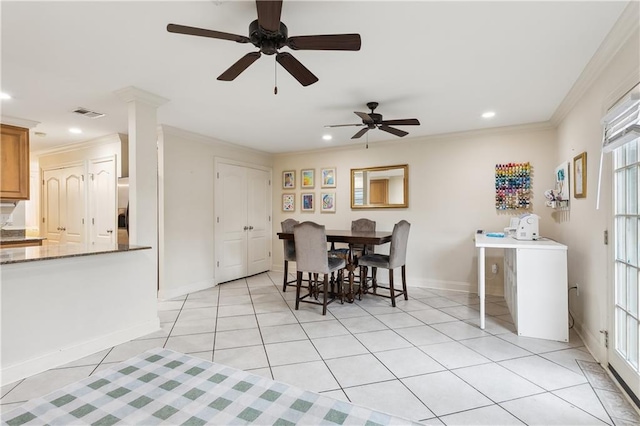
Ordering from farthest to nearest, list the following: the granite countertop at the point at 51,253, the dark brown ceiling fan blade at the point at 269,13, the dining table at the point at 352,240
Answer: the dining table at the point at 352,240, the granite countertop at the point at 51,253, the dark brown ceiling fan blade at the point at 269,13

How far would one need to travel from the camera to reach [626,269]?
1.99 meters

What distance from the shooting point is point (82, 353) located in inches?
96.4

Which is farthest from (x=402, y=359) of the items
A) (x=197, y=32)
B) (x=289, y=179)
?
(x=289, y=179)

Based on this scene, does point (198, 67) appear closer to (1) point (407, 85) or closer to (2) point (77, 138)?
(1) point (407, 85)

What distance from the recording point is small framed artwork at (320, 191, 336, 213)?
5453 mm

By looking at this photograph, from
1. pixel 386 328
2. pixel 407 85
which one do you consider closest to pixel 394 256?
pixel 386 328

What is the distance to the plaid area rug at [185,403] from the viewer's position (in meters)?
1.70

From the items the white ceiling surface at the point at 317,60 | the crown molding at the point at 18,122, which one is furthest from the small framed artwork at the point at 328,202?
the crown molding at the point at 18,122

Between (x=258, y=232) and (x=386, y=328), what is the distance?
10.9 feet

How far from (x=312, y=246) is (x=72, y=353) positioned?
227 cm

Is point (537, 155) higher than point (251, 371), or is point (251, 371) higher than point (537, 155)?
point (537, 155)

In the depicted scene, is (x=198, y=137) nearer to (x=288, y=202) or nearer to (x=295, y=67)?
(x=288, y=202)

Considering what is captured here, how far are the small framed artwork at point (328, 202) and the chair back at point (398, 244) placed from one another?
186 cm

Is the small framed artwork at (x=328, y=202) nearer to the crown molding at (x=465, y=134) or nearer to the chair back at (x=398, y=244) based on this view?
the crown molding at (x=465, y=134)
